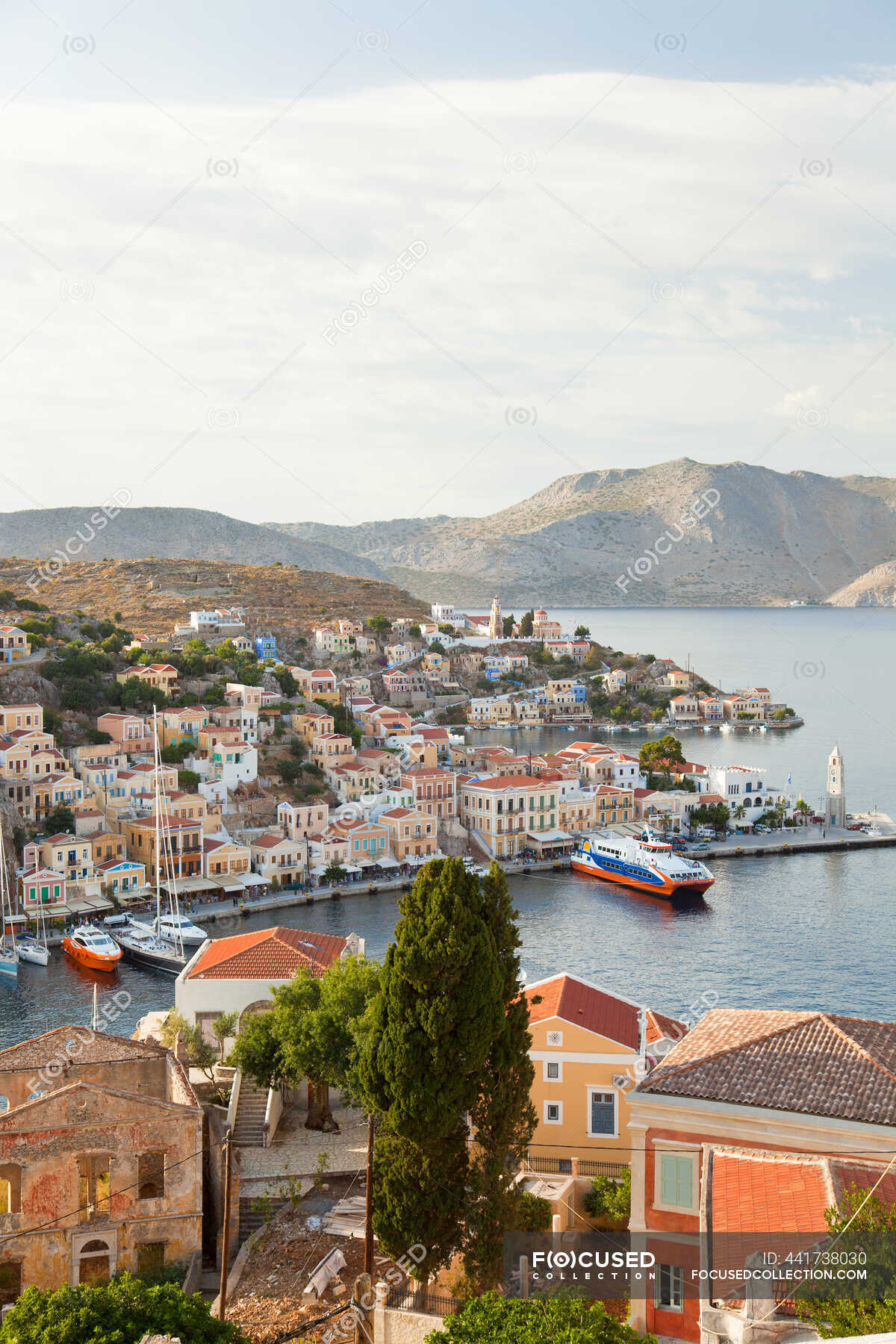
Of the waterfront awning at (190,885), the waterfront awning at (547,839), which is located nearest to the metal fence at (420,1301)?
the waterfront awning at (190,885)

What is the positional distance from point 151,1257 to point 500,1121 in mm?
3167

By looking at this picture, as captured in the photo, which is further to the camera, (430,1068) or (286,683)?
(286,683)

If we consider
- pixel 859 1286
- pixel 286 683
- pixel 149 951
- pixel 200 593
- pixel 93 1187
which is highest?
pixel 200 593

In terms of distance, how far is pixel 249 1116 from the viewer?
11.8 meters

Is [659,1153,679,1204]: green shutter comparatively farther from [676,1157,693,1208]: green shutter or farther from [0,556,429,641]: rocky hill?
[0,556,429,641]: rocky hill

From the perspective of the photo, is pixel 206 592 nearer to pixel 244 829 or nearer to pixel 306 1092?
pixel 244 829

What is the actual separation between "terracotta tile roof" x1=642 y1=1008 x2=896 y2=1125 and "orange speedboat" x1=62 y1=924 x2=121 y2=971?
17129 millimetres

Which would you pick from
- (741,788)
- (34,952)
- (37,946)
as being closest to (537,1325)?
(34,952)

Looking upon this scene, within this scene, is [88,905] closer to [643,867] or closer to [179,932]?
[179,932]

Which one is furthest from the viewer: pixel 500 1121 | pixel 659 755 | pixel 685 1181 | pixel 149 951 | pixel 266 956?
pixel 659 755

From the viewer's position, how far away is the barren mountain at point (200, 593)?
64.8 m

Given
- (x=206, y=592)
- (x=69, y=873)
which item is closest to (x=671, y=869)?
(x=69, y=873)

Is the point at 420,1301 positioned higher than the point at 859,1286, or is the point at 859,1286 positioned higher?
the point at 859,1286

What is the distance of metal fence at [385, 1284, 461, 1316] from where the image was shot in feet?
26.8
